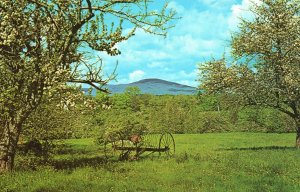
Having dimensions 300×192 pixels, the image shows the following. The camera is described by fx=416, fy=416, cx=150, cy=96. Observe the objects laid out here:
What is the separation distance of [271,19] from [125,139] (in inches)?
679

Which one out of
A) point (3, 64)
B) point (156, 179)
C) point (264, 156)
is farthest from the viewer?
point (264, 156)

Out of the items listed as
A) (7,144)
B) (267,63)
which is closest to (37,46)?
(7,144)

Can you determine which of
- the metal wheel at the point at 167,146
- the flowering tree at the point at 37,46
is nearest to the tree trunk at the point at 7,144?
the flowering tree at the point at 37,46

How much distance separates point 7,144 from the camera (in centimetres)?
2019

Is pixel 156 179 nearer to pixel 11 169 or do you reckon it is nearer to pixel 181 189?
pixel 181 189

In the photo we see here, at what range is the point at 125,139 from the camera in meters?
29.0

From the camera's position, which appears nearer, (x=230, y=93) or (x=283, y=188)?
(x=283, y=188)

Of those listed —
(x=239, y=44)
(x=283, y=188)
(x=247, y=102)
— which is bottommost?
(x=283, y=188)

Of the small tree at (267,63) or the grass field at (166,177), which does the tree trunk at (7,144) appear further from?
the small tree at (267,63)

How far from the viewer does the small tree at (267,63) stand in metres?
34.5

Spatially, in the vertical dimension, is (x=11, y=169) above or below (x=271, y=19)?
below

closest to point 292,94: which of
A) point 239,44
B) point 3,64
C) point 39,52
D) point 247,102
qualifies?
point 247,102

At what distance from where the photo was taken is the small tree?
34.5 meters

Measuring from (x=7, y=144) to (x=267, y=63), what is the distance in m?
23.9
